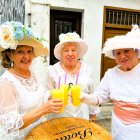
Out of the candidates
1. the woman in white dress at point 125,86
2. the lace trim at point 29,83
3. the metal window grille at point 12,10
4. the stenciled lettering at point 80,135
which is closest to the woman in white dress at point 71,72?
the woman in white dress at point 125,86

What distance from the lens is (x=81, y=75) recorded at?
283 cm

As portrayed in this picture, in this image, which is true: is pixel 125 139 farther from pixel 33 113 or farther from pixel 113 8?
pixel 113 8

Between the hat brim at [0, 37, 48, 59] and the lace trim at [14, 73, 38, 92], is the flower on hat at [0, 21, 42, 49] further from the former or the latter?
the lace trim at [14, 73, 38, 92]

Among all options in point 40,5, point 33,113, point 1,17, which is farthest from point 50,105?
point 40,5

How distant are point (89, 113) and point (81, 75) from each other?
542 millimetres

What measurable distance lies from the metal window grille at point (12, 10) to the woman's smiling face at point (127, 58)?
3.34m

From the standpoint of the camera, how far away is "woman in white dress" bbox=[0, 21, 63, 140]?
1.81 m

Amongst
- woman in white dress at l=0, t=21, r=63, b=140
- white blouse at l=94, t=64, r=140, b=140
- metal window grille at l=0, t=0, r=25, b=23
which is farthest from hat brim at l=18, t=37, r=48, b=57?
metal window grille at l=0, t=0, r=25, b=23

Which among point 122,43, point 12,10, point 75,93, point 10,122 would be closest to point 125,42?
point 122,43

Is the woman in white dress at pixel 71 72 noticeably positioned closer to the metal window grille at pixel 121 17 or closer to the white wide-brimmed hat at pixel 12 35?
the white wide-brimmed hat at pixel 12 35

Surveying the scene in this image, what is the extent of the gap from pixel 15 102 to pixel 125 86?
42.9 inches

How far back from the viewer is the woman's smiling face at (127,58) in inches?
92.3

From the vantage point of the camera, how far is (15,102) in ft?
6.05

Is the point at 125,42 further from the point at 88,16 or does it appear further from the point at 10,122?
the point at 88,16
